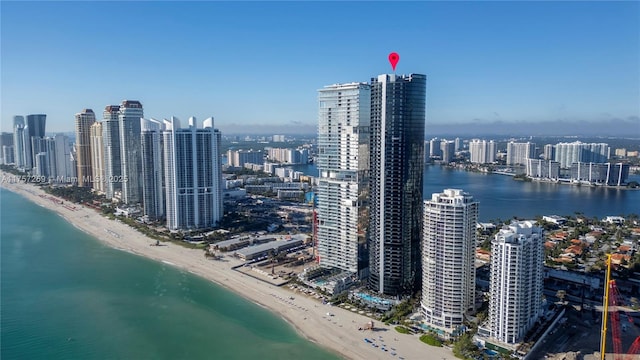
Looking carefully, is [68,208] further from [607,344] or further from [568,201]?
[568,201]

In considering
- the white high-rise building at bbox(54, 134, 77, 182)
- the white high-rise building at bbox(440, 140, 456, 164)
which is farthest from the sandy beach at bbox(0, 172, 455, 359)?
the white high-rise building at bbox(440, 140, 456, 164)

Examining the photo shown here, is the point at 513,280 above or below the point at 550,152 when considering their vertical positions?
below

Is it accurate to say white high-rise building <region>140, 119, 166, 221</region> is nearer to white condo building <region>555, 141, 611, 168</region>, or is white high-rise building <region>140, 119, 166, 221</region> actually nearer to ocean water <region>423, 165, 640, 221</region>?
ocean water <region>423, 165, 640, 221</region>

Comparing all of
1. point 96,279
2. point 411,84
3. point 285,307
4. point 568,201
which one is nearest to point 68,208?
point 96,279

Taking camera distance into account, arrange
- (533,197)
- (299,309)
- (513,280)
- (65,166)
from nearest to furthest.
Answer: (513,280) < (299,309) < (533,197) < (65,166)

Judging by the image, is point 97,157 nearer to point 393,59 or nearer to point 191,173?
point 191,173

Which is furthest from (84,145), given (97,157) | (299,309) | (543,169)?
(543,169)
